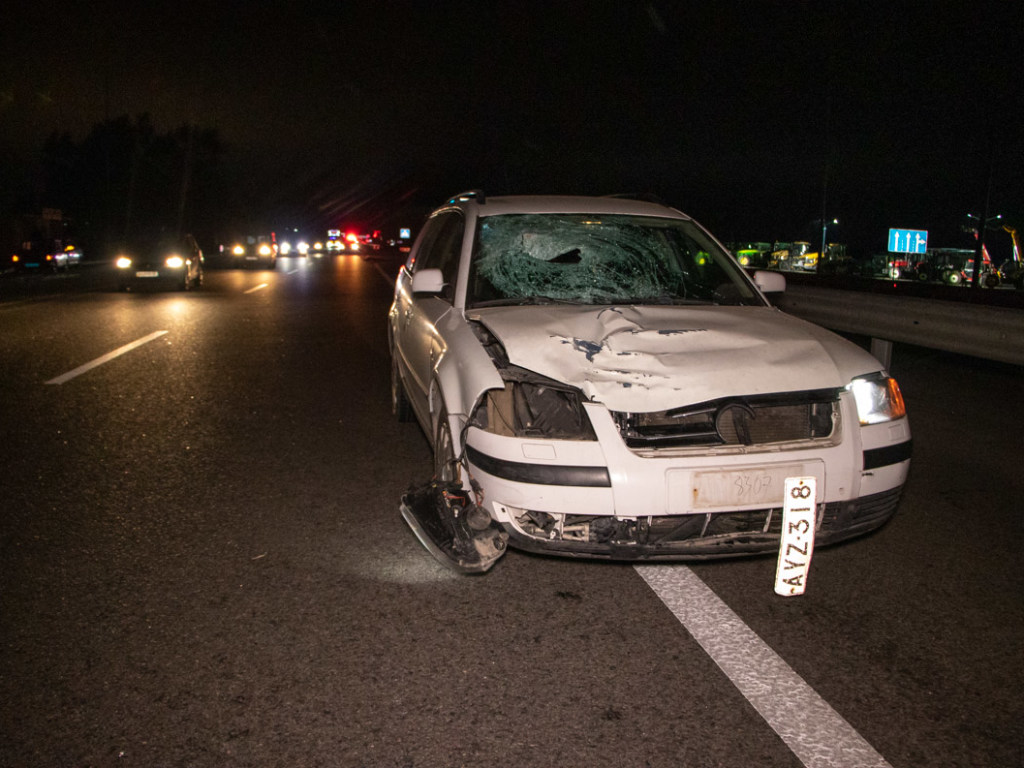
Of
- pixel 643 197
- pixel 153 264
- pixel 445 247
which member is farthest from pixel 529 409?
pixel 153 264

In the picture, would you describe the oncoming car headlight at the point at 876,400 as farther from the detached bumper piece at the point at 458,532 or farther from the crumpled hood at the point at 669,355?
the detached bumper piece at the point at 458,532

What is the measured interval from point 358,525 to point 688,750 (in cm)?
236

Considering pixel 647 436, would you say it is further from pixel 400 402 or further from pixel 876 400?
pixel 400 402

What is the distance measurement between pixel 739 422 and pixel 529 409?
85 cm

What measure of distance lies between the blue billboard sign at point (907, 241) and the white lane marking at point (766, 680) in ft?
153

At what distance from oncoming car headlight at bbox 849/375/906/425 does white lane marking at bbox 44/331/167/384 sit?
7.54 m

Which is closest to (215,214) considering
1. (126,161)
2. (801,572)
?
(126,161)

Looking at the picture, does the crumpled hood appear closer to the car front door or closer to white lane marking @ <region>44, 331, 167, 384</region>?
the car front door

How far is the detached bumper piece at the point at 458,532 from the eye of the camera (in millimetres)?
3484

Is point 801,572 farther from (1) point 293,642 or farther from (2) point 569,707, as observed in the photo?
(1) point 293,642

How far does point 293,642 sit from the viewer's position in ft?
10.5

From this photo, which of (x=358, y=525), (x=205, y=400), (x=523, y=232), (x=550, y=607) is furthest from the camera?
(x=205, y=400)

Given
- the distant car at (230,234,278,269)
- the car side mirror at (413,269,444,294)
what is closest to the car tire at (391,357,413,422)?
the car side mirror at (413,269,444,294)

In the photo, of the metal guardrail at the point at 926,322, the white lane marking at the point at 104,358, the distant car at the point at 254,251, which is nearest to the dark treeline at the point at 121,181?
the distant car at the point at 254,251
